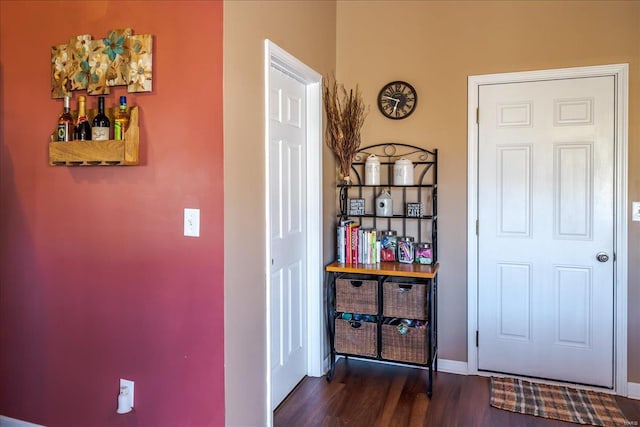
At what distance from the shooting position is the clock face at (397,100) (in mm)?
3266

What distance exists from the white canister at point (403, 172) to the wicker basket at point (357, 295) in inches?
27.8

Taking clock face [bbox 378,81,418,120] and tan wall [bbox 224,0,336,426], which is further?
clock face [bbox 378,81,418,120]

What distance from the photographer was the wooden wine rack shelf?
6.56 feet

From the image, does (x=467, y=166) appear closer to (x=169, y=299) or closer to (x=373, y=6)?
(x=373, y=6)

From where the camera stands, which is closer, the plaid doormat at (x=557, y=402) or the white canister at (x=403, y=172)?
the plaid doormat at (x=557, y=402)

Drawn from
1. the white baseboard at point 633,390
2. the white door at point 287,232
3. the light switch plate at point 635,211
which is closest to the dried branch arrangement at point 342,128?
the white door at point 287,232

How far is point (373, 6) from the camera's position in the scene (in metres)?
3.34

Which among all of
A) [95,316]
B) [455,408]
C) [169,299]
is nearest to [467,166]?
[455,408]

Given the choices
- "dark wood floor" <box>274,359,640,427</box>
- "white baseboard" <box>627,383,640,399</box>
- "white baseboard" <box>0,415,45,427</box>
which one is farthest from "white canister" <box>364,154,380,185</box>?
"white baseboard" <box>0,415,45,427</box>

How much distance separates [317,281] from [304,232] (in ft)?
1.15

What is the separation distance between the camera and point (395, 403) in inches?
111

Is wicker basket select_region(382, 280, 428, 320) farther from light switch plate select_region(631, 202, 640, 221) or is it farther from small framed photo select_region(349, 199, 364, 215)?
light switch plate select_region(631, 202, 640, 221)

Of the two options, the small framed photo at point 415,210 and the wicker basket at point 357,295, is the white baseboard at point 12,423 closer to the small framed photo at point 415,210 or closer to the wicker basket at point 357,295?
the wicker basket at point 357,295

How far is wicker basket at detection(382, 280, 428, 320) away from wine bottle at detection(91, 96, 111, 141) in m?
1.86
